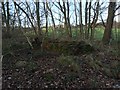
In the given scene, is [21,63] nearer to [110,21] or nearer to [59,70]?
[59,70]

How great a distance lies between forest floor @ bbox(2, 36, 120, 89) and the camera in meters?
5.03

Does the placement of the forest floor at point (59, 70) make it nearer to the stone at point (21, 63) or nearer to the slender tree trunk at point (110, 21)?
the stone at point (21, 63)

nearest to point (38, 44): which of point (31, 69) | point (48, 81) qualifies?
point (31, 69)

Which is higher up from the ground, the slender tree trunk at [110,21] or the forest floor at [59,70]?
the slender tree trunk at [110,21]

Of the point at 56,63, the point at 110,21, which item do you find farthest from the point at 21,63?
the point at 110,21

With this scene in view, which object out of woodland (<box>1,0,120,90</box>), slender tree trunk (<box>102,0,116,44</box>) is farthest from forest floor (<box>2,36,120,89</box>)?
slender tree trunk (<box>102,0,116,44</box>)

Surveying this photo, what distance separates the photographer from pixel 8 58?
6.52 m

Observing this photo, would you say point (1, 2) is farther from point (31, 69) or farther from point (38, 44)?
point (31, 69)

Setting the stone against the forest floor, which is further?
the stone

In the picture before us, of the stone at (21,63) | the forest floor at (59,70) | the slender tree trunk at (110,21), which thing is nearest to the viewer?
the forest floor at (59,70)

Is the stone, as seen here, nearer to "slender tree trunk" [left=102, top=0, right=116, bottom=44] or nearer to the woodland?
the woodland

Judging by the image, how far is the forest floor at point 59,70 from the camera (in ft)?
16.5

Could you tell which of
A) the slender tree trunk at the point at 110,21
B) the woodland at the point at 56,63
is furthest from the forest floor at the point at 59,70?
the slender tree trunk at the point at 110,21

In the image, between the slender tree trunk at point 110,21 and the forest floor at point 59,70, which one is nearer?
the forest floor at point 59,70
